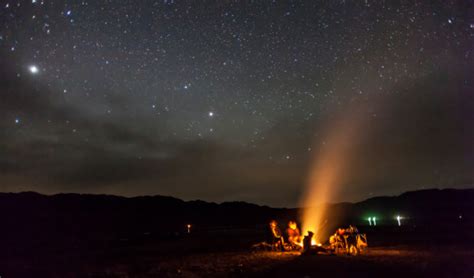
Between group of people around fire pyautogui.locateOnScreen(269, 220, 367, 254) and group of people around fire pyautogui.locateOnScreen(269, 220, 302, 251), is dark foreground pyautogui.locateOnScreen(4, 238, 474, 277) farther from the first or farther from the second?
group of people around fire pyautogui.locateOnScreen(269, 220, 302, 251)

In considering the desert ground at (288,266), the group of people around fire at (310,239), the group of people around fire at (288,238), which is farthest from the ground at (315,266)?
the group of people around fire at (288,238)

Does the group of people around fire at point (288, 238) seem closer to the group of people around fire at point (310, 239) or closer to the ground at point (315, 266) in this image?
the group of people around fire at point (310, 239)

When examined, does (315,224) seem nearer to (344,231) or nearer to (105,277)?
(344,231)

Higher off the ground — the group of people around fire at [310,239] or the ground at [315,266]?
the group of people around fire at [310,239]

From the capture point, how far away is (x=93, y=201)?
130500mm

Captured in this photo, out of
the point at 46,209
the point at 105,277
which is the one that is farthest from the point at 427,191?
the point at 105,277

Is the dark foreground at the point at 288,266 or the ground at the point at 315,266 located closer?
the ground at the point at 315,266

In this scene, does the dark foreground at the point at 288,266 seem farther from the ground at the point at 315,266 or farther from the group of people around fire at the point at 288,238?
the group of people around fire at the point at 288,238

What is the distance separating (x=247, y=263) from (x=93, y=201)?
4957 inches

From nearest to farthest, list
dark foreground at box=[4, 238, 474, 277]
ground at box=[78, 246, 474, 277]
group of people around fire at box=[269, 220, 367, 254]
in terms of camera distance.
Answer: ground at box=[78, 246, 474, 277]
dark foreground at box=[4, 238, 474, 277]
group of people around fire at box=[269, 220, 367, 254]

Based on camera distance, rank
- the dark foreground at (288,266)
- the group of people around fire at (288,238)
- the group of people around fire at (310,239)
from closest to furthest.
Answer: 1. the dark foreground at (288,266)
2. the group of people around fire at (310,239)
3. the group of people around fire at (288,238)

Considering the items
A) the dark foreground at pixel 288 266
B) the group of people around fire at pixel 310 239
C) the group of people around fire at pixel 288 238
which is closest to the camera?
the dark foreground at pixel 288 266

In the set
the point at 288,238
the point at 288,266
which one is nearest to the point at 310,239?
the point at 288,238

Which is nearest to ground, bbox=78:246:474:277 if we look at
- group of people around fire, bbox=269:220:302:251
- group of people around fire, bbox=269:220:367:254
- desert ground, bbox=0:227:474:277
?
desert ground, bbox=0:227:474:277
